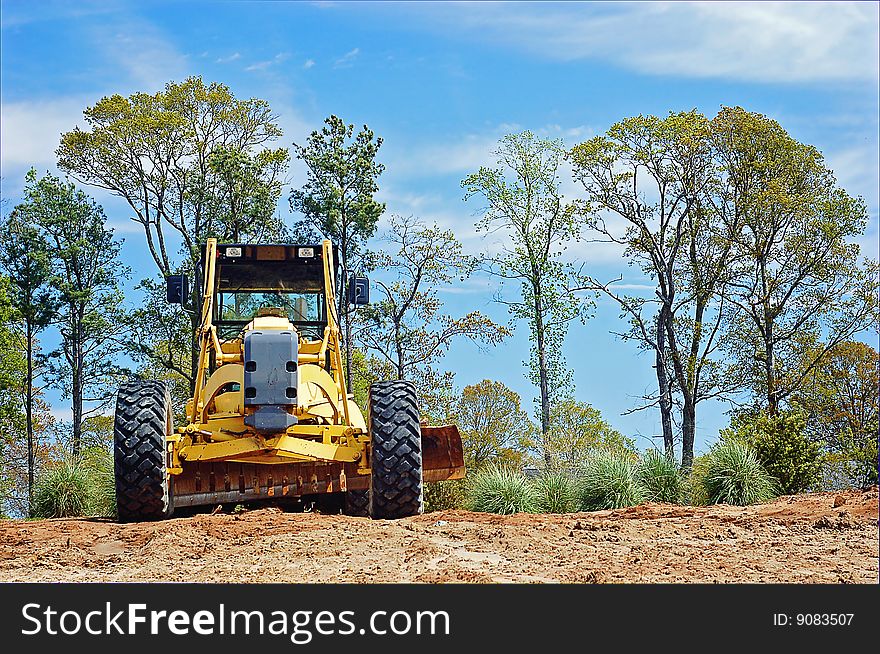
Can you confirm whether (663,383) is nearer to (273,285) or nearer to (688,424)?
(688,424)

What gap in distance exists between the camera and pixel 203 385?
10719 millimetres

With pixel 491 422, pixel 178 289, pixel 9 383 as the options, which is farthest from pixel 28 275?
pixel 178 289

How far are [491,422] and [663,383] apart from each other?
515cm

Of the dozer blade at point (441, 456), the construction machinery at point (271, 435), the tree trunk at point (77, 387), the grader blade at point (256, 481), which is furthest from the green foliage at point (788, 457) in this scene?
the tree trunk at point (77, 387)

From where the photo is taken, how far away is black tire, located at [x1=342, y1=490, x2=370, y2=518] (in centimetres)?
1139

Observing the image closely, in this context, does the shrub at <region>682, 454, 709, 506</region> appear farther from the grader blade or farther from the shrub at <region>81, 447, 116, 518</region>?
the shrub at <region>81, 447, 116, 518</region>

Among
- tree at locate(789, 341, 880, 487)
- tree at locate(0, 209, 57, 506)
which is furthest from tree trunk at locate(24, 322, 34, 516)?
tree at locate(789, 341, 880, 487)

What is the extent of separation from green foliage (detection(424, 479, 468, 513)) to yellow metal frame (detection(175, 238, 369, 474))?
475cm

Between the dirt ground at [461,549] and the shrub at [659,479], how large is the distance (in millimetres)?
3650

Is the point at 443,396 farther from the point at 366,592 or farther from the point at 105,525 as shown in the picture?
the point at 366,592

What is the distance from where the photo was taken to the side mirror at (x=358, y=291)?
10977 mm

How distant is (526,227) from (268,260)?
1931cm

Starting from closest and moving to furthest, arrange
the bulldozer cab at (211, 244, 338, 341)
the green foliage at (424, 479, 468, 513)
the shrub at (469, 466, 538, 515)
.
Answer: the bulldozer cab at (211, 244, 338, 341) < the shrub at (469, 466, 538, 515) < the green foliage at (424, 479, 468, 513)

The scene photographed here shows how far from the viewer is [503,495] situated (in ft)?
44.6
